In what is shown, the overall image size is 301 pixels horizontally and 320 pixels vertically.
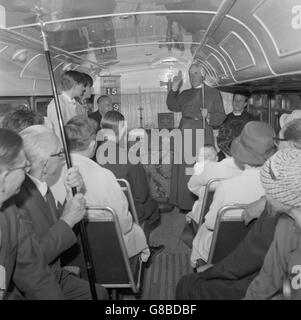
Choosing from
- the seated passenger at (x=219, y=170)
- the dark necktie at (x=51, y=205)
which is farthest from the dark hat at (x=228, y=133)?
the dark necktie at (x=51, y=205)

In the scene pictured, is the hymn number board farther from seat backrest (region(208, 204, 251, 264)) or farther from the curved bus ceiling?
seat backrest (region(208, 204, 251, 264))

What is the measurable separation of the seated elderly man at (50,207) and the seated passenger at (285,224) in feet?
3.05

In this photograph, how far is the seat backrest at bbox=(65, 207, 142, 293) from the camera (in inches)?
89.0

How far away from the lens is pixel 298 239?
62.1 inches

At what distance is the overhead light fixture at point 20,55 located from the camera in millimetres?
3975

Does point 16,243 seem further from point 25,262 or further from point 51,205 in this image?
point 51,205

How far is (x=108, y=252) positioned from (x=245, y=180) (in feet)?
2.95

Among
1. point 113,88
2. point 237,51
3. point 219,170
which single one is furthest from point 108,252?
point 113,88

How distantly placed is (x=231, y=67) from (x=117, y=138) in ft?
5.96

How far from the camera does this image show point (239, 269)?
194cm

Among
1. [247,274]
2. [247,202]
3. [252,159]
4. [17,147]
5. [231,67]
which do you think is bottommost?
[247,274]

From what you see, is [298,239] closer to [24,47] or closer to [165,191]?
[24,47]

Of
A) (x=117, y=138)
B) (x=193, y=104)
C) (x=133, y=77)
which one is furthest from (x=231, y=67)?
(x=133, y=77)

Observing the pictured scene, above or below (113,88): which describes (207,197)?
below
